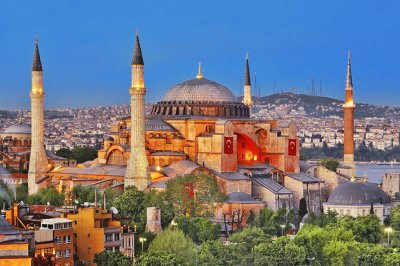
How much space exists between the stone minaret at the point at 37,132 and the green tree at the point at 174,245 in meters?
20.9

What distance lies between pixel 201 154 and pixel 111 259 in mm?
23023

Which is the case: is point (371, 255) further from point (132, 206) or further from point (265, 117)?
point (265, 117)

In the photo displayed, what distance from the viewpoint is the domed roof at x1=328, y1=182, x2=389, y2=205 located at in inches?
2111

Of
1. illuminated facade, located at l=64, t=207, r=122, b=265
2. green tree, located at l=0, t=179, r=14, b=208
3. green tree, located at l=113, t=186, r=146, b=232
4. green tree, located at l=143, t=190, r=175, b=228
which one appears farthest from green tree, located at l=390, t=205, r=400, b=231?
green tree, located at l=0, t=179, r=14, b=208

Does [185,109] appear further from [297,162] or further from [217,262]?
[217,262]

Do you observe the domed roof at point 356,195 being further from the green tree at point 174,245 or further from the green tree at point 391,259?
the green tree at point 174,245

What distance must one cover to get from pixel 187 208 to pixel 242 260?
12.8 meters

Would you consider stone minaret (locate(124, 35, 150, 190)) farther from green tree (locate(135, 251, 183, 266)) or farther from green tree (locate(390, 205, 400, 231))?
green tree (locate(135, 251, 183, 266))

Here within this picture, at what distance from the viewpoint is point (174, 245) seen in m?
38.7

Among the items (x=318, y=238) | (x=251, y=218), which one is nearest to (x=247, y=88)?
(x=251, y=218)

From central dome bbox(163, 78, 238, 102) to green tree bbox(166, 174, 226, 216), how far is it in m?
8.64

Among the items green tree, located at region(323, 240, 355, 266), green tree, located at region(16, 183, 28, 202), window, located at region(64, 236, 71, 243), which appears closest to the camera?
window, located at region(64, 236, 71, 243)

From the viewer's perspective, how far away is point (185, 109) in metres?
61.4

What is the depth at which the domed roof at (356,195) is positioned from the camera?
5362 centimetres
